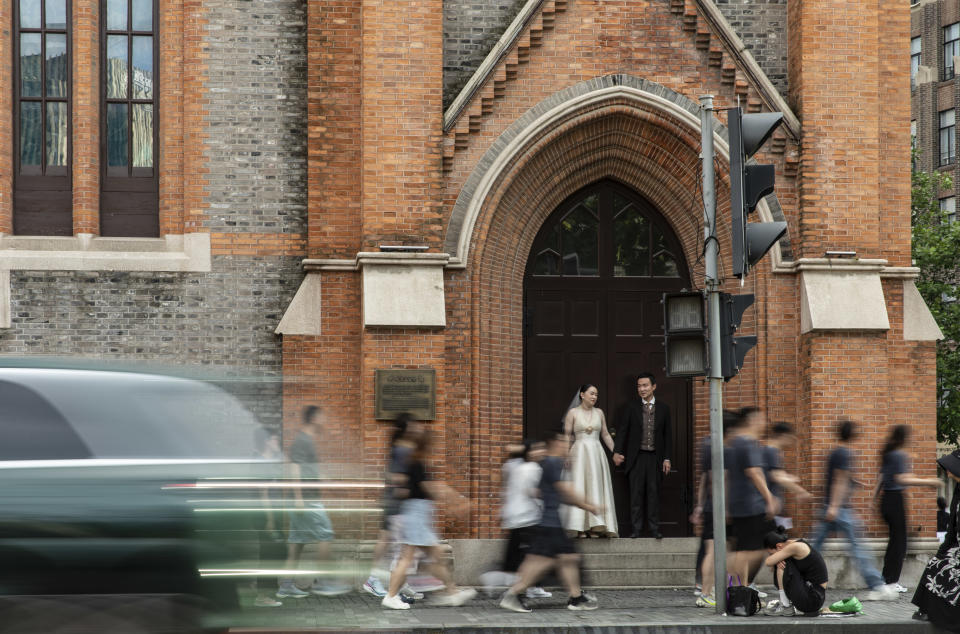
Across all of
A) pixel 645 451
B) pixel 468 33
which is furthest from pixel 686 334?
pixel 468 33

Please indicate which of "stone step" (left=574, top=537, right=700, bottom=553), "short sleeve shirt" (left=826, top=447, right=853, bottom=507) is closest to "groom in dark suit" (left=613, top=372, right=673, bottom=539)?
"stone step" (left=574, top=537, right=700, bottom=553)

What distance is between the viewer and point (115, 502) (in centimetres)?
614

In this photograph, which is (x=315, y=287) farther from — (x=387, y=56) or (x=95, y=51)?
(x=95, y=51)

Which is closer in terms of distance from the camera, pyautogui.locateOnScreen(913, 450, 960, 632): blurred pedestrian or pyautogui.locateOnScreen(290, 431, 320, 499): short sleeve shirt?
pyautogui.locateOnScreen(290, 431, 320, 499): short sleeve shirt

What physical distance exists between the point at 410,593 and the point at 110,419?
6.79 m

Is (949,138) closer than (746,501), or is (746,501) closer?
(746,501)

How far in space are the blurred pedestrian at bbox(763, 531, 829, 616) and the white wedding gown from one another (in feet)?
9.55

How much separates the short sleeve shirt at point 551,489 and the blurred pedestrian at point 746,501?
5.26ft

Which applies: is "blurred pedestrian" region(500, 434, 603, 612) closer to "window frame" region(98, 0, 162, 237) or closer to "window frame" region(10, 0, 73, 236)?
"window frame" region(98, 0, 162, 237)

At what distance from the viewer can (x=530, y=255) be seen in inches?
609

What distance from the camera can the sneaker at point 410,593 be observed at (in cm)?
1264

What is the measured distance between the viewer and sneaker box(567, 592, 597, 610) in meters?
11.8

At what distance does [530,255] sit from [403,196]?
2.02 meters

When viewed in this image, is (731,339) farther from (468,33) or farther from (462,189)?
(468,33)
